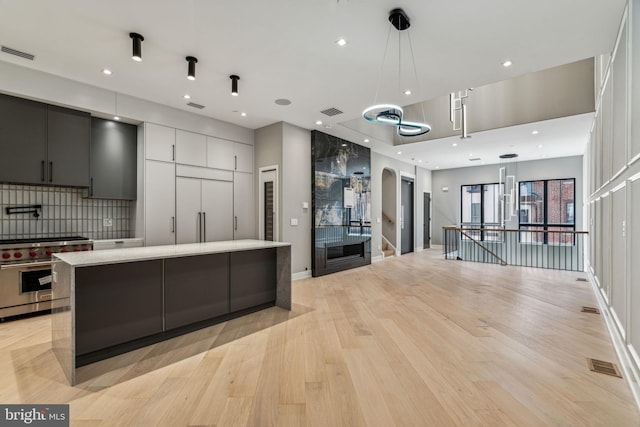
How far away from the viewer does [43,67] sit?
149 inches

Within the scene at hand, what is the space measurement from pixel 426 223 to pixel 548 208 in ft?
13.1

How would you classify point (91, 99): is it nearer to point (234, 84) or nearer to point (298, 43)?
point (234, 84)

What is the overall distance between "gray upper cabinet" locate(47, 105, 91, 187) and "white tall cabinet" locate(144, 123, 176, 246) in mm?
796

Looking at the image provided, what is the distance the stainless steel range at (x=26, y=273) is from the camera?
3.62 m

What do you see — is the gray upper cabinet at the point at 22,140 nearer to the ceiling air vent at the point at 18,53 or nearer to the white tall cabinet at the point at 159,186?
the ceiling air vent at the point at 18,53

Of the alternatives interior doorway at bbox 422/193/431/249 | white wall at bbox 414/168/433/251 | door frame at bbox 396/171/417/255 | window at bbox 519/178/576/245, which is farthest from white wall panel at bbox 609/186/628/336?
interior doorway at bbox 422/193/431/249

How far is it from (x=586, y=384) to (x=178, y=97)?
5958 mm

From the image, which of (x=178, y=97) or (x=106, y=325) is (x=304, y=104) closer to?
(x=178, y=97)

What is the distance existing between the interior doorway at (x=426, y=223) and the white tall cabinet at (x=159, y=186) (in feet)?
30.9

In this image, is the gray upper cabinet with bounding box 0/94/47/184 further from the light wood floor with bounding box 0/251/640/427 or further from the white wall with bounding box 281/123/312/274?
the white wall with bounding box 281/123/312/274

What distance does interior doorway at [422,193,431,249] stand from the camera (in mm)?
11734

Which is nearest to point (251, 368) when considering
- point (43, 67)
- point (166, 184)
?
point (166, 184)

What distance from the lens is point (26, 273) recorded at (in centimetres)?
377

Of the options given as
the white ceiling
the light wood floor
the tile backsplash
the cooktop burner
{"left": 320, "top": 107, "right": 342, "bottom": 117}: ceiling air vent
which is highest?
the white ceiling
